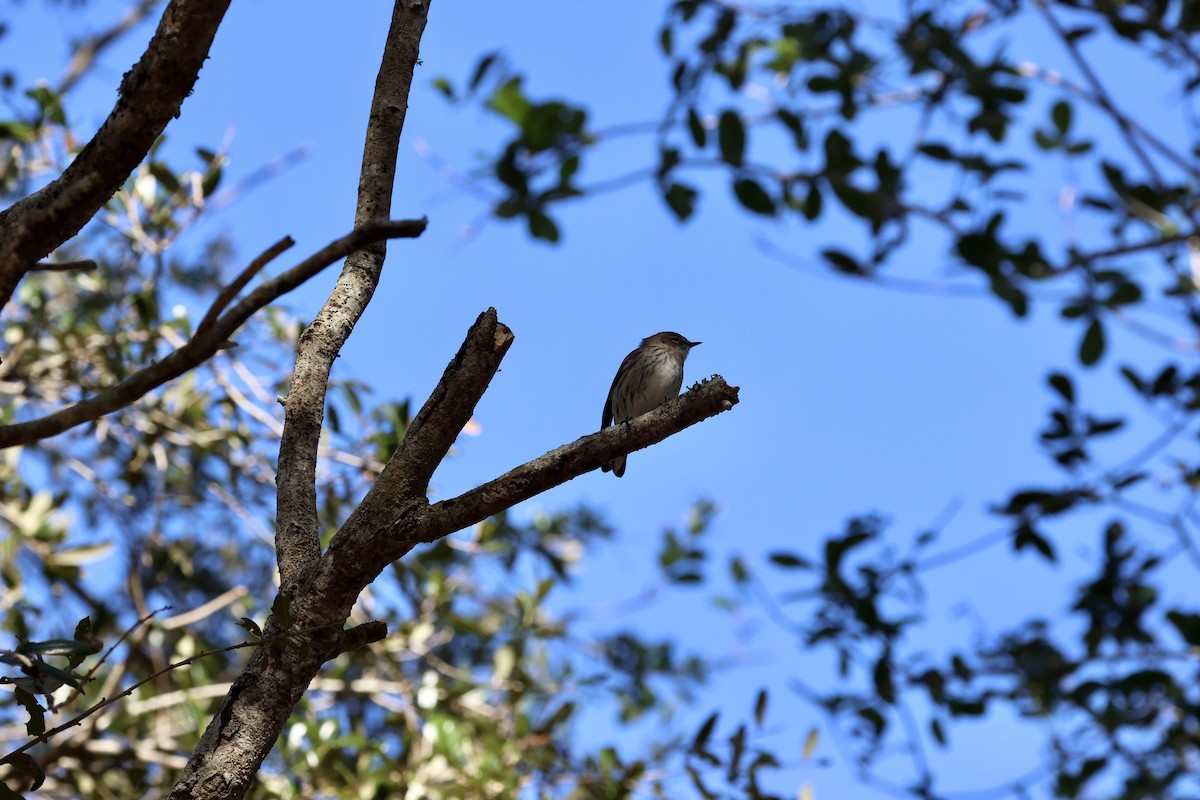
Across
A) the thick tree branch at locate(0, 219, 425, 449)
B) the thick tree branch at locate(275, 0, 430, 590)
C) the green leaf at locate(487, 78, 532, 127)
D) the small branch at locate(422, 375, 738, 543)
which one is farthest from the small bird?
the thick tree branch at locate(0, 219, 425, 449)

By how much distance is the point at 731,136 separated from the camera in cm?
671

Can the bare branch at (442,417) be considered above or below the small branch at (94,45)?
below

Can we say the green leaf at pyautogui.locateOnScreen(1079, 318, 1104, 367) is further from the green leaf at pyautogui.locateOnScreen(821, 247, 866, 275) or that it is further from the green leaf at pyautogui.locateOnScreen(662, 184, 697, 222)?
the green leaf at pyautogui.locateOnScreen(662, 184, 697, 222)

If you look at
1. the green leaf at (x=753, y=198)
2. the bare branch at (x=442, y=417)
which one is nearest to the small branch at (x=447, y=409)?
the bare branch at (x=442, y=417)

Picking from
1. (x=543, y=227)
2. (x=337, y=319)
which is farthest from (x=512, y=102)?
(x=337, y=319)

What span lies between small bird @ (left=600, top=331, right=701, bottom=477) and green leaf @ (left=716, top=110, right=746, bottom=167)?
1077mm

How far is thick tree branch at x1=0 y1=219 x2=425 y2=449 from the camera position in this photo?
1.67 meters

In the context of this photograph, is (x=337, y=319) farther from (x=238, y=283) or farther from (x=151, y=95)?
(x=238, y=283)

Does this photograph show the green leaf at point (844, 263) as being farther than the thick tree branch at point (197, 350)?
Yes

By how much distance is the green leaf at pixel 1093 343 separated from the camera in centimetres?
704

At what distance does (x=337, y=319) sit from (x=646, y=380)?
3428 millimetres

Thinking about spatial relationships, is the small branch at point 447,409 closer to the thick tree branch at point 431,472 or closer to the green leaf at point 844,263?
the thick tree branch at point 431,472

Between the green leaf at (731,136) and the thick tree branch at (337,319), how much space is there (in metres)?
3.79

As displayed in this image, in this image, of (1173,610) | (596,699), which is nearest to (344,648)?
(596,699)
